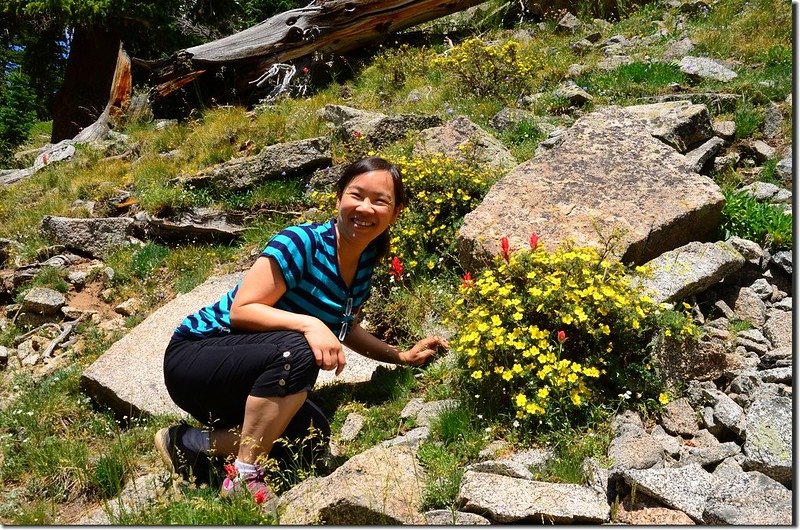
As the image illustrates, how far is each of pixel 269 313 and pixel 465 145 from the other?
3402 mm

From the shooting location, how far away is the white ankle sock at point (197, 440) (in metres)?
3.46

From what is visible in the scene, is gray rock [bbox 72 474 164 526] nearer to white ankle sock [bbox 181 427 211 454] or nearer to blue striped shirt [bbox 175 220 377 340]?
white ankle sock [bbox 181 427 211 454]

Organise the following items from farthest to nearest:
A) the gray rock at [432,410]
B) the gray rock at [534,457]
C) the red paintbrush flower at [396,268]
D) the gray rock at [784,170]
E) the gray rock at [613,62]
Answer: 1. the gray rock at [613,62]
2. the gray rock at [784,170]
3. the red paintbrush flower at [396,268]
4. the gray rock at [432,410]
5. the gray rock at [534,457]

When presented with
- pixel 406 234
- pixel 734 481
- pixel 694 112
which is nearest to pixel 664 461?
pixel 734 481

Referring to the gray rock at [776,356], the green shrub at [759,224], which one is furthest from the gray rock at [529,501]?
the green shrub at [759,224]

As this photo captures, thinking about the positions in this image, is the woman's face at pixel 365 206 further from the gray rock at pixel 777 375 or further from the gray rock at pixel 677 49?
the gray rock at pixel 677 49

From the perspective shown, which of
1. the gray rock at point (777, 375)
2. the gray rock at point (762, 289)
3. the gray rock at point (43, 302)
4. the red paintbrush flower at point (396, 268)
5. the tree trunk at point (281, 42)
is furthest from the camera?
the tree trunk at point (281, 42)

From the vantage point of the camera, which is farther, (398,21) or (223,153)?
(398,21)

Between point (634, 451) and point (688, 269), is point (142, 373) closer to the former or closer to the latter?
point (634, 451)

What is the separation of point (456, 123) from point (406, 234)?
1.76m

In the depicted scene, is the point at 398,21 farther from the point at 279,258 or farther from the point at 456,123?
the point at 279,258

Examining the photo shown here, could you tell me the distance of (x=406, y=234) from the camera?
212 inches

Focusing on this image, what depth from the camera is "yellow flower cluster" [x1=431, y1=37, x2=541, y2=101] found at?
27.5ft

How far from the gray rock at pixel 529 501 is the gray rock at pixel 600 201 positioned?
1.78 m
